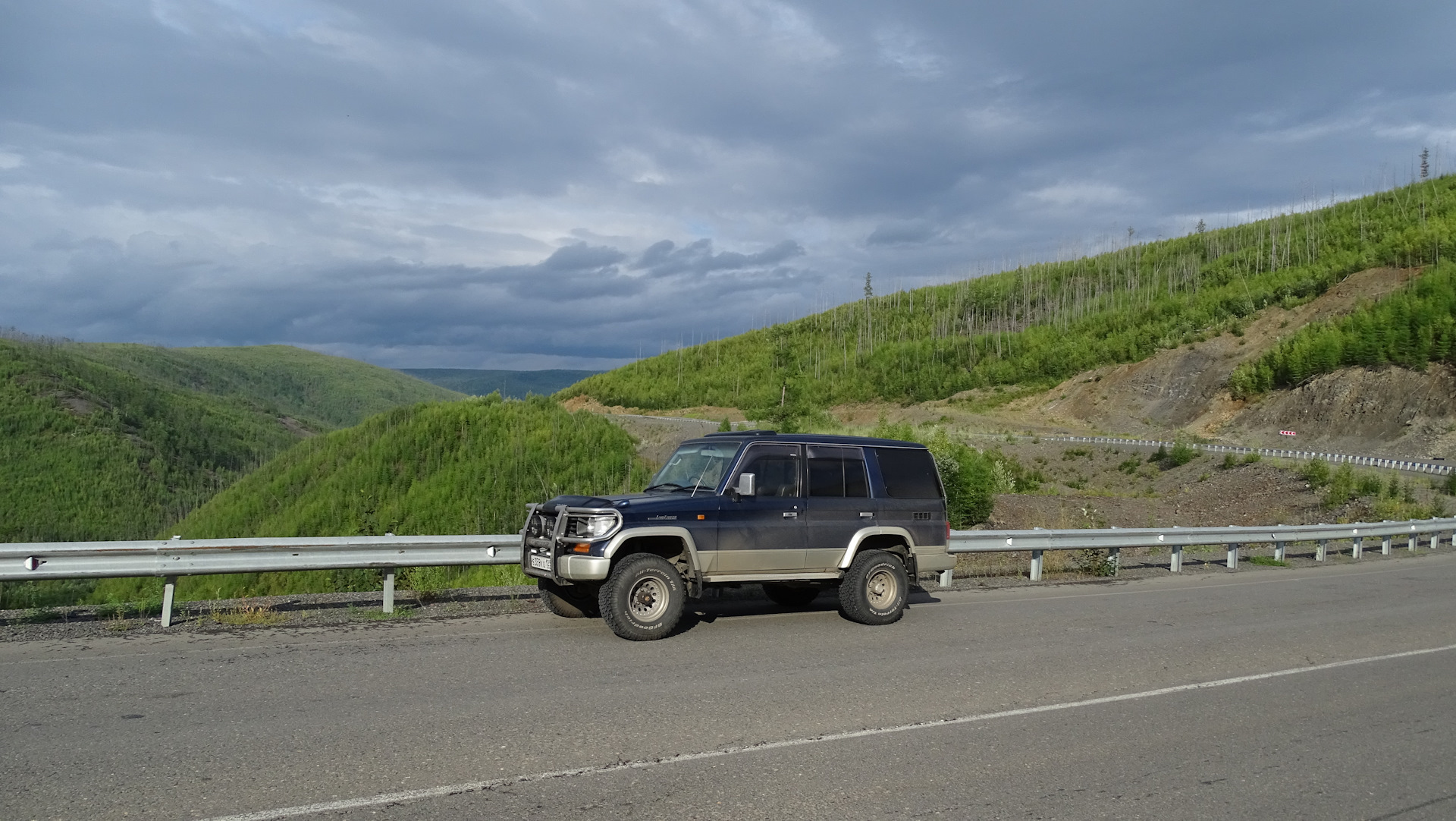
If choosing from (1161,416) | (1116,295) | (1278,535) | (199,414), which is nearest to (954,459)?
(1278,535)

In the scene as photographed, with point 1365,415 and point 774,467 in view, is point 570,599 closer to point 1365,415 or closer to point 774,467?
point 774,467

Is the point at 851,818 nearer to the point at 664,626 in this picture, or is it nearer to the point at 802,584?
the point at 664,626

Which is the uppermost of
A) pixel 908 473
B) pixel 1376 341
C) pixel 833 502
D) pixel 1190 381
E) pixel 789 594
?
pixel 1376 341

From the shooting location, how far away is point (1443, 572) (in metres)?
18.1

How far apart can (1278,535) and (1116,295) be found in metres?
89.8

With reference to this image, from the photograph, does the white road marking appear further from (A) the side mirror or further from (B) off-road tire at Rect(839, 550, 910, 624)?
(A) the side mirror

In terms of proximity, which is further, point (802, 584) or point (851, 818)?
point (802, 584)

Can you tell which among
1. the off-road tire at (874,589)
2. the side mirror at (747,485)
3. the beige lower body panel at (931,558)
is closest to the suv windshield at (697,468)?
the side mirror at (747,485)

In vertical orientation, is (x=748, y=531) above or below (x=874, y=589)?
above

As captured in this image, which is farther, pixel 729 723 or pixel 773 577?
pixel 773 577

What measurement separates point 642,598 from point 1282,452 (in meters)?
41.5

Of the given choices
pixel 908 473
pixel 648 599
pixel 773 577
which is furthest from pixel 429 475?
pixel 648 599

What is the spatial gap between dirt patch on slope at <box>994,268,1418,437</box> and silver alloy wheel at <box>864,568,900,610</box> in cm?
5178

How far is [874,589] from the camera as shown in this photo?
11102 mm
